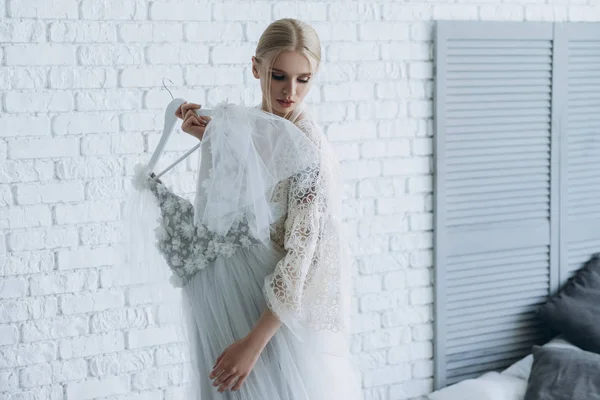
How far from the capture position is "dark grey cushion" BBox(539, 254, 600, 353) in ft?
9.15

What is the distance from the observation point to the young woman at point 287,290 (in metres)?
1.43

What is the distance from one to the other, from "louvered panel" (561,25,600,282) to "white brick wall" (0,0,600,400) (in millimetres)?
752

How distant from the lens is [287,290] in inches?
56.3

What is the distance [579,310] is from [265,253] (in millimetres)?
1746

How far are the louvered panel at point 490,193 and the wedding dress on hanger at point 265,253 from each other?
130 cm

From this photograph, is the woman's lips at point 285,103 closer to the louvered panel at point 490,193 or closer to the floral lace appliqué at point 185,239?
the floral lace appliqué at point 185,239

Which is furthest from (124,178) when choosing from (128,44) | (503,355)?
(503,355)

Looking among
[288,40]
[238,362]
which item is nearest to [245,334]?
[238,362]

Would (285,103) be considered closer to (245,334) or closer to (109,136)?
(245,334)

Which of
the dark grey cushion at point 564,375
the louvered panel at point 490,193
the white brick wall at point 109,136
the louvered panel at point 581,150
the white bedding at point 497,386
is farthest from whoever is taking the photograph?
the louvered panel at point 581,150

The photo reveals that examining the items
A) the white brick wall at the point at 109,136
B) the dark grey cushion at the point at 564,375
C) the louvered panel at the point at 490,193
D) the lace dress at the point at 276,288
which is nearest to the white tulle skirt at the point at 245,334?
the lace dress at the point at 276,288

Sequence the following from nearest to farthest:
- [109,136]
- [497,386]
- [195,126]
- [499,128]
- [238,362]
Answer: [238,362]
[195,126]
[109,136]
[497,386]
[499,128]

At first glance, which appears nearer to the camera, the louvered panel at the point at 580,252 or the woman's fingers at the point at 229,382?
the woman's fingers at the point at 229,382

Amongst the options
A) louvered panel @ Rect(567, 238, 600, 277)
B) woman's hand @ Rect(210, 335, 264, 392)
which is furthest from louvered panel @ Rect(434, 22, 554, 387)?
woman's hand @ Rect(210, 335, 264, 392)
